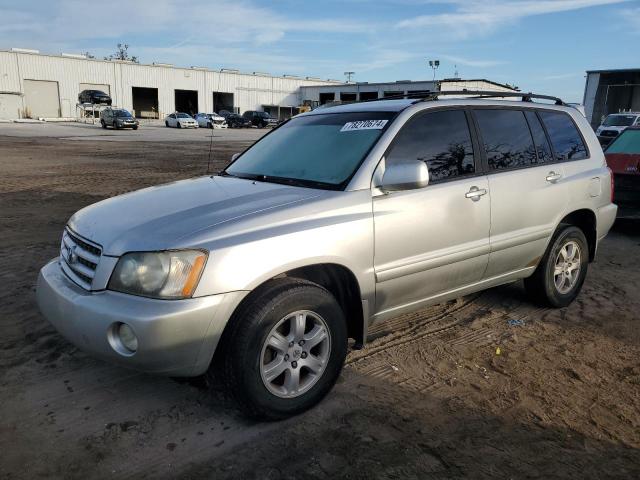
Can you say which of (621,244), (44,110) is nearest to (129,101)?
(44,110)

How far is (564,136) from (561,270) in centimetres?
121

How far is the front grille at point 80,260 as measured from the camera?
284 centimetres

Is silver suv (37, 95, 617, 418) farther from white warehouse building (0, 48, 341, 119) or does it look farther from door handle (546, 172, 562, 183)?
white warehouse building (0, 48, 341, 119)

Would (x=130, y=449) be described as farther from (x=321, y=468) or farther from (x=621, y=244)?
(x=621, y=244)

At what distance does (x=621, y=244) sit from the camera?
754 centimetres

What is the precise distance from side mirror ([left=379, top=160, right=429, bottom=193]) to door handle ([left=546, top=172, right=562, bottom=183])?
5.53 ft

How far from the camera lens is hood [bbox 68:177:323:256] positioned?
8.91ft

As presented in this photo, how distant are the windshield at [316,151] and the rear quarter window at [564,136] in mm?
1825

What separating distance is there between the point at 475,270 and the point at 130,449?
8.48 feet

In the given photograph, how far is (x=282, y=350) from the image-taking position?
2898 mm

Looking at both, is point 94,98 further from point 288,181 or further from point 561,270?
point 561,270

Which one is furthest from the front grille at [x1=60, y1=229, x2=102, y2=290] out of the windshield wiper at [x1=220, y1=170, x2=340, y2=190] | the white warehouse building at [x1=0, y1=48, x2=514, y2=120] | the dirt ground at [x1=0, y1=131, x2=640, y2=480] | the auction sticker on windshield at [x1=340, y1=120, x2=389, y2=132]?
the white warehouse building at [x1=0, y1=48, x2=514, y2=120]

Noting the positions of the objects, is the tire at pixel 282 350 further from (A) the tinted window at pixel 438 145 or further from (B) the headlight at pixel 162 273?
(A) the tinted window at pixel 438 145

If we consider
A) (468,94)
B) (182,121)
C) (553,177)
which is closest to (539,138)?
(553,177)
